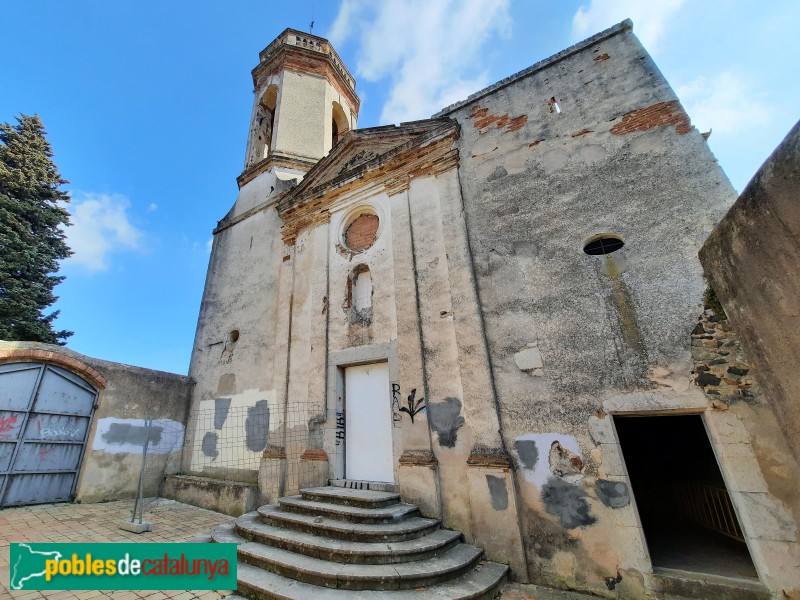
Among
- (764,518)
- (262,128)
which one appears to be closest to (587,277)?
(764,518)

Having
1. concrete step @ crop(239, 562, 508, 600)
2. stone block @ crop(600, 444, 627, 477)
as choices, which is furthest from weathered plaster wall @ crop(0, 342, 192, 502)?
stone block @ crop(600, 444, 627, 477)

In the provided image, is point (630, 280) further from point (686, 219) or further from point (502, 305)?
point (502, 305)

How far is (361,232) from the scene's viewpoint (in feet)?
26.1

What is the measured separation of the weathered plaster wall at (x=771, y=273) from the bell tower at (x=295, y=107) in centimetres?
1006

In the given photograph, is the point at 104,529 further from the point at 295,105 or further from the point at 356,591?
the point at 295,105

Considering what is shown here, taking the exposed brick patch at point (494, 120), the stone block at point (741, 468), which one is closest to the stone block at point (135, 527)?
the stone block at point (741, 468)

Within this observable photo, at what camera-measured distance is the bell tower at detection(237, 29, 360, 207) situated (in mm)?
10727

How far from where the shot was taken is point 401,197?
738cm

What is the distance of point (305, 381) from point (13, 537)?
182 inches

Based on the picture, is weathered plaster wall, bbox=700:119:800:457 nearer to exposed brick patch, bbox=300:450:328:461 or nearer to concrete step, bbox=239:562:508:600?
concrete step, bbox=239:562:508:600

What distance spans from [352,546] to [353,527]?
326 mm

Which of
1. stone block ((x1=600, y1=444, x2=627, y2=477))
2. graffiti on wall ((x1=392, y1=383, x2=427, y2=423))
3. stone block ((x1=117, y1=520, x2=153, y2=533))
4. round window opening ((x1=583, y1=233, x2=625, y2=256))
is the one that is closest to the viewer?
stone block ((x1=600, y1=444, x2=627, y2=477))

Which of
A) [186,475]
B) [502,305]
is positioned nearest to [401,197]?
[502,305]

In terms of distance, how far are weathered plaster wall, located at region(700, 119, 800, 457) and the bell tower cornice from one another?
1257 cm
